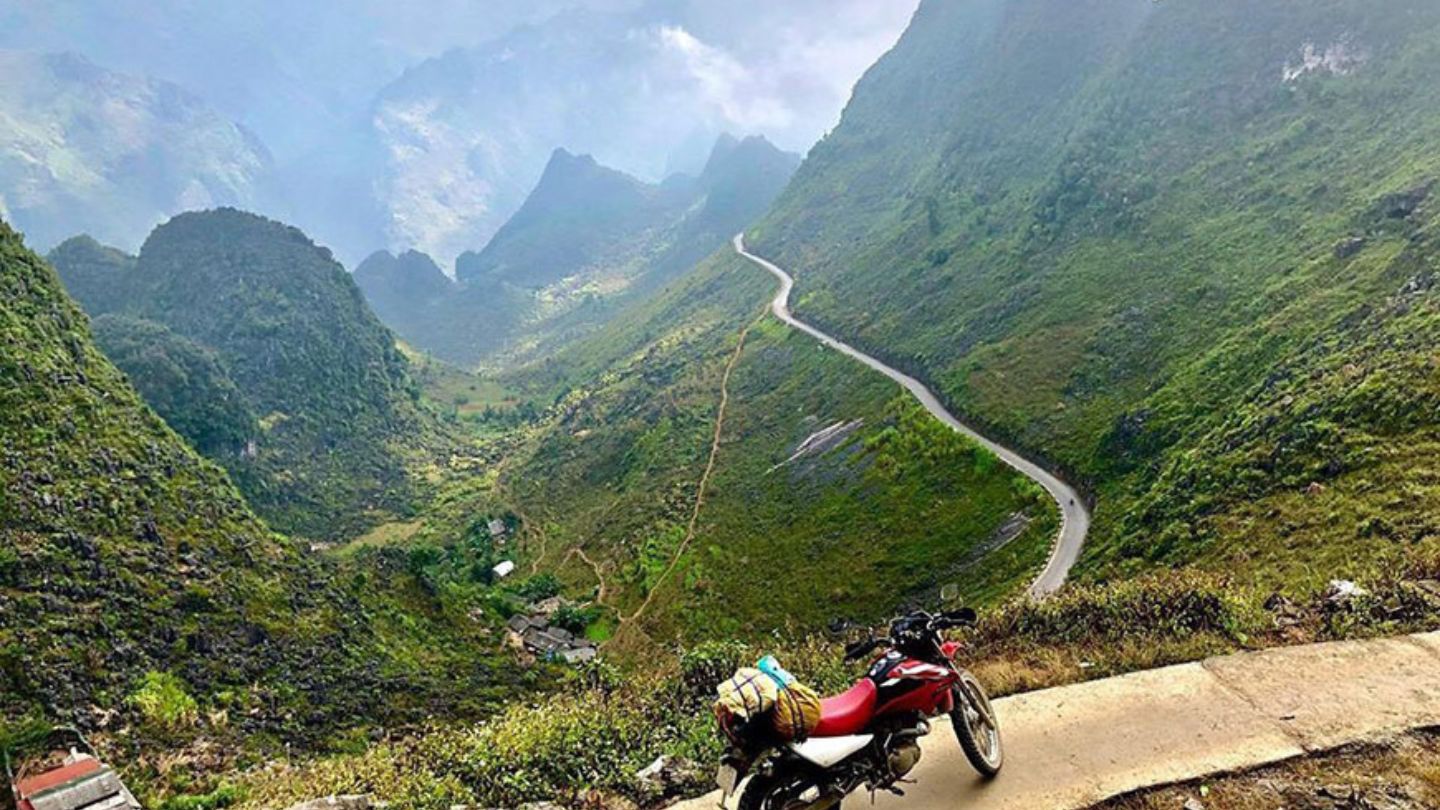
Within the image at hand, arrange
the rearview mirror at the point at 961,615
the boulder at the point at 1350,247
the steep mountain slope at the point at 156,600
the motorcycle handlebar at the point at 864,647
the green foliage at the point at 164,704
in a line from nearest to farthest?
the rearview mirror at the point at 961,615 → the motorcycle handlebar at the point at 864,647 → the green foliage at the point at 164,704 → the steep mountain slope at the point at 156,600 → the boulder at the point at 1350,247

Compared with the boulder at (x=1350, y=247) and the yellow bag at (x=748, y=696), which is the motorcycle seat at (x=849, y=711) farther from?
the boulder at (x=1350, y=247)

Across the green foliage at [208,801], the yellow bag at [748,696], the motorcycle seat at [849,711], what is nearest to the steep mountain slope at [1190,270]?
the motorcycle seat at [849,711]

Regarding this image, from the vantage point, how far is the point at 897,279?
→ 311 feet

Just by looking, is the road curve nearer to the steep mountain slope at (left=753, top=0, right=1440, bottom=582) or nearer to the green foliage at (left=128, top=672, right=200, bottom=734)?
the steep mountain slope at (left=753, top=0, right=1440, bottom=582)

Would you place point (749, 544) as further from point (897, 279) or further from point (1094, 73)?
point (1094, 73)

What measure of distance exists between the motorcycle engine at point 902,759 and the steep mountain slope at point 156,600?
87.1 feet

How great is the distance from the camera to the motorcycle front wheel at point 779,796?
589 centimetres

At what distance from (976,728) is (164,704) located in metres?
29.6

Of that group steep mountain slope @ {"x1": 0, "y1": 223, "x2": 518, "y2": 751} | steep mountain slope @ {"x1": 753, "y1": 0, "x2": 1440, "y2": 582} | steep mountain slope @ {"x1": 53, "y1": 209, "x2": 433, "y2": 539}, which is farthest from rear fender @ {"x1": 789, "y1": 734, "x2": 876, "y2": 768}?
steep mountain slope @ {"x1": 53, "y1": 209, "x2": 433, "y2": 539}

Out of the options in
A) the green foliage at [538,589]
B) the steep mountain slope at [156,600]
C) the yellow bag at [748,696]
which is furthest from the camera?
the green foliage at [538,589]

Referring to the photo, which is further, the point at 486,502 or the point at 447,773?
the point at 486,502

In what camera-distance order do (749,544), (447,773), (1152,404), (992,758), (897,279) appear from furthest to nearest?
1. (897,279)
2. (749,544)
3. (1152,404)
4. (447,773)
5. (992,758)

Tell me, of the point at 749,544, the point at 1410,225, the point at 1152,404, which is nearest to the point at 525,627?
the point at 749,544

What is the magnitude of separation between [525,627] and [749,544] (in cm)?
1616
